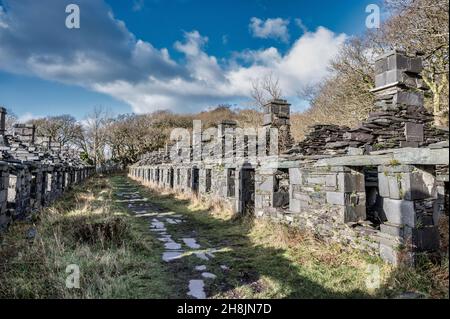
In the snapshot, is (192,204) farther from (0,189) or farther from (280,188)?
(0,189)

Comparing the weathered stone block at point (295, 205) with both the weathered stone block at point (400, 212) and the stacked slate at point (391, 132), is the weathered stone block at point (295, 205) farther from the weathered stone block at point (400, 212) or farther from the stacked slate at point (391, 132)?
the weathered stone block at point (400, 212)

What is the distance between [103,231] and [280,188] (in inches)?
201

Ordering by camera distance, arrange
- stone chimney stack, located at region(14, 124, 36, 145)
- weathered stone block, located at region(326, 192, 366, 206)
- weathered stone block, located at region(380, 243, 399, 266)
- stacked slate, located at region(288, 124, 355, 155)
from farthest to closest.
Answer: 1. stone chimney stack, located at region(14, 124, 36, 145)
2. stacked slate, located at region(288, 124, 355, 155)
3. weathered stone block, located at region(326, 192, 366, 206)
4. weathered stone block, located at region(380, 243, 399, 266)

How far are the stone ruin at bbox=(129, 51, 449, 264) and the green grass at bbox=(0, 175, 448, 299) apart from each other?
42 cm

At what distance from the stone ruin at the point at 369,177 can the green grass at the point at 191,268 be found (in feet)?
1.39

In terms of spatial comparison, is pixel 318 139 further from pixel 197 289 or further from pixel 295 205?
pixel 197 289

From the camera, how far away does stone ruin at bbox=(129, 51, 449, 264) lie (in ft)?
14.2

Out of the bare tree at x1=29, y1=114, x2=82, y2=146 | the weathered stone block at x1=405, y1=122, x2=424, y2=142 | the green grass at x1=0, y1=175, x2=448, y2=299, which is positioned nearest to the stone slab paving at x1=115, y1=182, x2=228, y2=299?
the green grass at x1=0, y1=175, x2=448, y2=299

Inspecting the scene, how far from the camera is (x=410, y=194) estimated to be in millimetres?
4281

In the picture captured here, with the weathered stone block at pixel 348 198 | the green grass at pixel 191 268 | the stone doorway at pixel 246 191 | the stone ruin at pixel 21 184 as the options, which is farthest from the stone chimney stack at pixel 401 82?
the stone ruin at pixel 21 184

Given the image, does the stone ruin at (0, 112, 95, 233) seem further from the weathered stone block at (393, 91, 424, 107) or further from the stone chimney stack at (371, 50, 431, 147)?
the weathered stone block at (393, 91, 424, 107)

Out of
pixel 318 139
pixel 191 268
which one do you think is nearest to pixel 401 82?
pixel 318 139

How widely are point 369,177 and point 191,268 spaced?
503 centimetres
